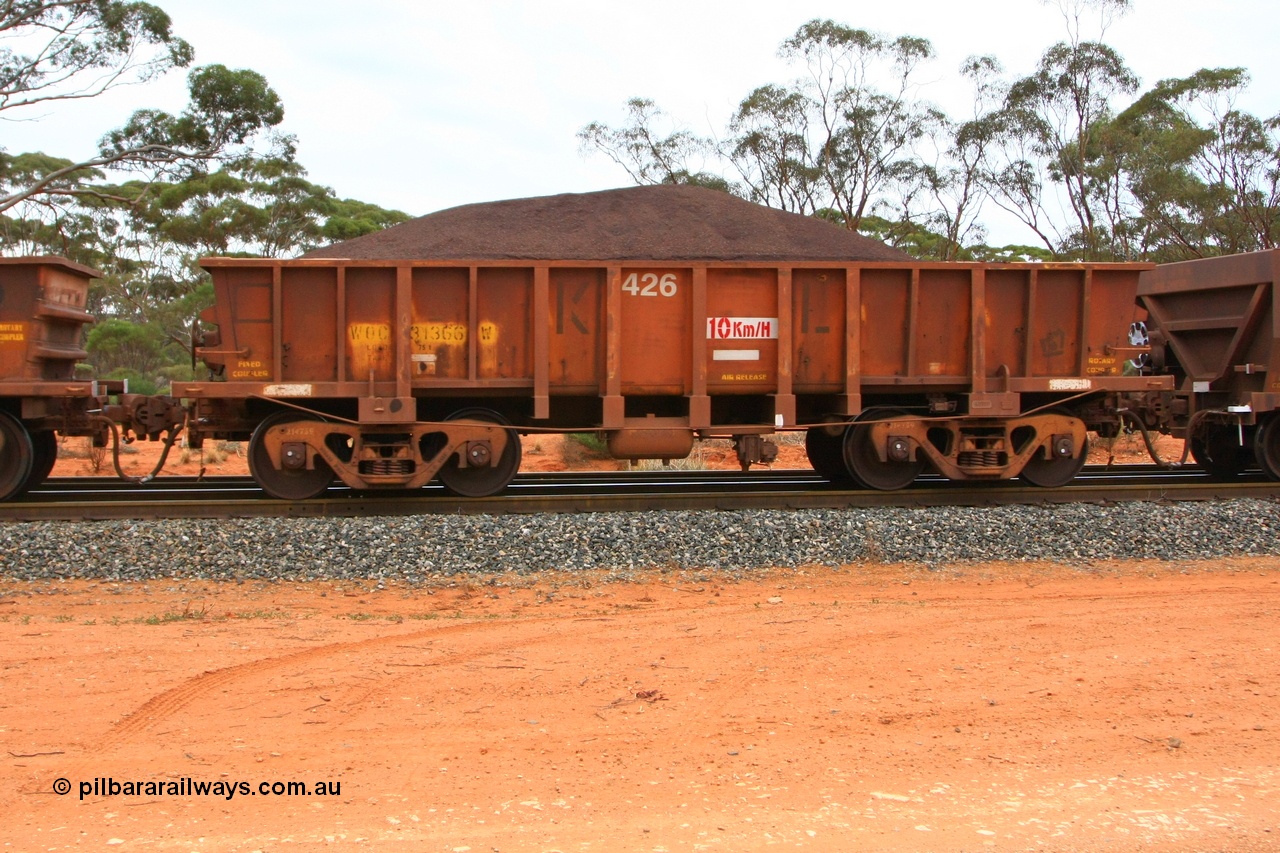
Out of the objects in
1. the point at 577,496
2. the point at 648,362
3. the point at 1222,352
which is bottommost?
the point at 577,496

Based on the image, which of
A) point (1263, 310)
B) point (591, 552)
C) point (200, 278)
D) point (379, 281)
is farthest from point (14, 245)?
point (1263, 310)

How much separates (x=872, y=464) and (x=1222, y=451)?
5079 millimetres

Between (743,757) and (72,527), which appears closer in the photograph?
(743,757)

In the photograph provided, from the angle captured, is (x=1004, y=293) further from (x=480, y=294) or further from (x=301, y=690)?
(x=301, y=690)

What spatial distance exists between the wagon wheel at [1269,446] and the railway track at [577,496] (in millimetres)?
550

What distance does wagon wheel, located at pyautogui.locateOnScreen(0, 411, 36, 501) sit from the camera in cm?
941

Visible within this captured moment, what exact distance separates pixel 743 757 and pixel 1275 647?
148 inches

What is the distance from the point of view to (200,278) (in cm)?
4050

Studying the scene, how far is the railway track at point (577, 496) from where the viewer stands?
29.9 feet

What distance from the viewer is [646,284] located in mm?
9719

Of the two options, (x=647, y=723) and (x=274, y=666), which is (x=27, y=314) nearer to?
(x=274, y=666)

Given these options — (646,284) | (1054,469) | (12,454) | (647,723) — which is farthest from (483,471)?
(1054,469)

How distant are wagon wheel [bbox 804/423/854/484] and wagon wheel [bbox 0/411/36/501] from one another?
25.4ft

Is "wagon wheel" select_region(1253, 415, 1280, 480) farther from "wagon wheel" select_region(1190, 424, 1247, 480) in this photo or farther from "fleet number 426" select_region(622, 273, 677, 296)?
"fleet number 426" select_region(622, 273, 677, 296)
